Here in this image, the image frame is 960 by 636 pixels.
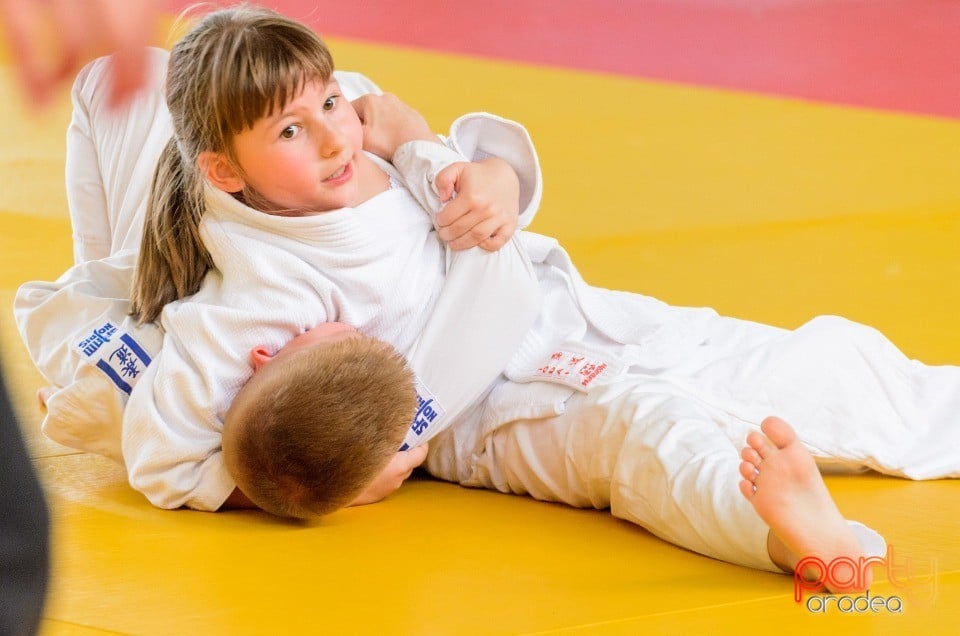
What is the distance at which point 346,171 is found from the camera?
1.87 metres

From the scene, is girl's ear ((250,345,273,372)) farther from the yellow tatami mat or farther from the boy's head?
the yellow tatami mat

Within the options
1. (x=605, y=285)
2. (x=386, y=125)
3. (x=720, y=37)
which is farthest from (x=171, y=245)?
(x=720, y=37)

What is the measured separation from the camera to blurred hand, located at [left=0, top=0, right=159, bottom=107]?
495mm

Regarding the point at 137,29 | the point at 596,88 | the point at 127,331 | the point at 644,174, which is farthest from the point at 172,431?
the point at 596,88

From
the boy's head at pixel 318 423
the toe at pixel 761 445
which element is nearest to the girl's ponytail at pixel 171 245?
the boy's head at pixel 318 423

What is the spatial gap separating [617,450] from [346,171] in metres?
0.58

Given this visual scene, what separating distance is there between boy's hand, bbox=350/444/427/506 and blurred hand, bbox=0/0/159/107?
1.38 metres

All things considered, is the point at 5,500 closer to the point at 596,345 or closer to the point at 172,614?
the point at 172,614

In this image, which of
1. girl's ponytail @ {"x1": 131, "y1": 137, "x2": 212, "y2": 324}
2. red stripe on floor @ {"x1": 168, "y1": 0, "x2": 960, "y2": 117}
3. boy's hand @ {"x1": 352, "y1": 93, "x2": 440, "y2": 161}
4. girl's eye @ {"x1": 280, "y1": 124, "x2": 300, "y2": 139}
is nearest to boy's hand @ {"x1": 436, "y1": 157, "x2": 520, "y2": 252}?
boy's hand @ {"x1": 352, "y1": 93, "x2": 440, "y2": 161}

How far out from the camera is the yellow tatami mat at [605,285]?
1448 millimetres

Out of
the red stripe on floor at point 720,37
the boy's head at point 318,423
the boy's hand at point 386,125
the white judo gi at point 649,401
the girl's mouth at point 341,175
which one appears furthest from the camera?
the red stripe on floor at point 720,37

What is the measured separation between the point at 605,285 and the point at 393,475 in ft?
4.41

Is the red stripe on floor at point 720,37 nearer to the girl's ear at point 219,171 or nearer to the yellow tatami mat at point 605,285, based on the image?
the yellow tatami mat at point 605,285

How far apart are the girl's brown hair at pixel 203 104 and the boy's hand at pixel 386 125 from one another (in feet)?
0.83
